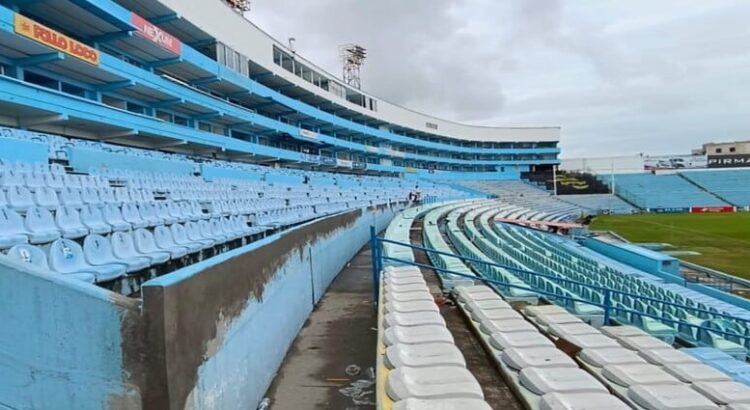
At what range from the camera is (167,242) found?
17.9 ft

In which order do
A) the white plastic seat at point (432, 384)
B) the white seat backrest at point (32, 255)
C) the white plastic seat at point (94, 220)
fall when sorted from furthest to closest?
the white plastic seat at point (94, 220)
the white seat backrest at point (32, 255)
the white plastic seat at point (432, 384)

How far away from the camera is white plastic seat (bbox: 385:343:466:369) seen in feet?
8.62

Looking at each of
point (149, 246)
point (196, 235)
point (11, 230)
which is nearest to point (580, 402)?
point (149, 246)

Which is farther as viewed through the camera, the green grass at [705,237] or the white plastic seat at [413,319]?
the green grass at [705,237]

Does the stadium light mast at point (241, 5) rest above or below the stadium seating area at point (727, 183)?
above

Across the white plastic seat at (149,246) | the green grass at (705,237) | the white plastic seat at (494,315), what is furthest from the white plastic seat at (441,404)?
the green grass at (705,237)

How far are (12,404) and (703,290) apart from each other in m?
14.6

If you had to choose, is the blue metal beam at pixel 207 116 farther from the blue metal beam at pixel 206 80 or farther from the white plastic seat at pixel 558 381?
the white plastic seat at pixel 558 381

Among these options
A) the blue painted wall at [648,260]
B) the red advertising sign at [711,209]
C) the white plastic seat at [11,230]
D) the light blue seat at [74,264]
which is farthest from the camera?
the red advertising sign at [711,209]

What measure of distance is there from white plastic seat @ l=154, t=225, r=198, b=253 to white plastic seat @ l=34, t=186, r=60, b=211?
139cm

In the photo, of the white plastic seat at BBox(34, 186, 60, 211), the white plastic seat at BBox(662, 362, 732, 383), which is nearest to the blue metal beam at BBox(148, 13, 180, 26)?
the white plastic seat at BBox(34, 186, 60, 211)

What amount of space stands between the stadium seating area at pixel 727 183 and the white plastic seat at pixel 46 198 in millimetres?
67309

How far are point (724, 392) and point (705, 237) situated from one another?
1247 inches

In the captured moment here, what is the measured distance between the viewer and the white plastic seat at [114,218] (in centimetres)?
565
